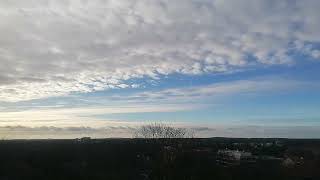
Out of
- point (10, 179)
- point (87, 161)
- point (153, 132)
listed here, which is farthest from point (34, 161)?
point (153, 132)

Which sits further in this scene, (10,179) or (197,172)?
(10,179)

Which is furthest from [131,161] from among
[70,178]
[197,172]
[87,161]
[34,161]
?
[197,172]

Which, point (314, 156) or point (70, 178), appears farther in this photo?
point (314, 156)

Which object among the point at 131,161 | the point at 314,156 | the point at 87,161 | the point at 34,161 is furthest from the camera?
the point at 314,156

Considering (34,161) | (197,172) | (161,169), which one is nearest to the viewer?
(161,169)

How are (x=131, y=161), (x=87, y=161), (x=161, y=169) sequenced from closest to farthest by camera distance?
(x=161, y=169)
(x=87, y=161)
(x=131, y=161)

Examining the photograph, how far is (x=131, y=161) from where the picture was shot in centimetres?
7888

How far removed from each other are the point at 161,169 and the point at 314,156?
49943 millimetres

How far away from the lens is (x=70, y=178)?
178 ft

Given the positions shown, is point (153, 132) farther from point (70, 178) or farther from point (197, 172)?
point (197, 172)

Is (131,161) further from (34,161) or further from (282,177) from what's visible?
(282,177)

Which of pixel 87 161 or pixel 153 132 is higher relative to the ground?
pixel 153 132

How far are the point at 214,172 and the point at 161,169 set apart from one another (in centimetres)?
574

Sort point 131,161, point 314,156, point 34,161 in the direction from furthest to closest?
point 314,156 → point 131,161 → point 34,161
